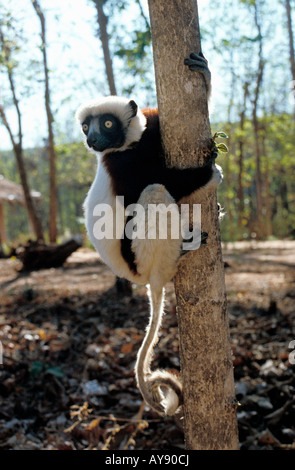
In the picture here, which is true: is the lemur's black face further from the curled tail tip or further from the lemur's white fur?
the curled tail tip

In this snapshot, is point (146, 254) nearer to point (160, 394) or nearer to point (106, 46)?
point (160, 394)

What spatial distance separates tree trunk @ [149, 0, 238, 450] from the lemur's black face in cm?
57

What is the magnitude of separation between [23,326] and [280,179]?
24671mm

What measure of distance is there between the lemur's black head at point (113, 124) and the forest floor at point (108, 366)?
1795 millimetres

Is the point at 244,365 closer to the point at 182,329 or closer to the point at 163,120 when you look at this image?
the point at 182,329

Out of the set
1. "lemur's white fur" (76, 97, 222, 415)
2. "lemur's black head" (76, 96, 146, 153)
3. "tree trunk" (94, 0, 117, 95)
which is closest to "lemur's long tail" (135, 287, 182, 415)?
"lemur's white fur" (76, 97, 222, 415)

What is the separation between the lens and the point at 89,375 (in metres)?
3.86

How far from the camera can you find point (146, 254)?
249cm

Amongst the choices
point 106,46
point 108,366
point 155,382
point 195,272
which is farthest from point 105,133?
point 106,46

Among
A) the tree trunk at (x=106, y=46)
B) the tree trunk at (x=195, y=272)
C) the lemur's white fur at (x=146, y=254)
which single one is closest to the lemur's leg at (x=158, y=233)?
the lemur's white fur at (x=146, y=254)

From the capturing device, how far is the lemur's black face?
2.63 m

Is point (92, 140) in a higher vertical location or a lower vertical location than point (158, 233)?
higher

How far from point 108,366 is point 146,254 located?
1958mm

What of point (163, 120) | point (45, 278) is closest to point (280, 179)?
point (45, 278)
